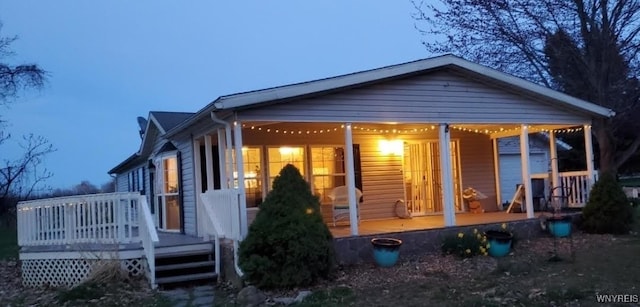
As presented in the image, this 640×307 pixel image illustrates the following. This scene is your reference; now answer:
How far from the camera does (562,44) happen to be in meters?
15.1

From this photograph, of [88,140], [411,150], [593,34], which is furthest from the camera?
[88,140]

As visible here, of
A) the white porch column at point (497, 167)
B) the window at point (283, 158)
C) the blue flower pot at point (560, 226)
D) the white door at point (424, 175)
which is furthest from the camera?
the white porch column at point (497, 167)

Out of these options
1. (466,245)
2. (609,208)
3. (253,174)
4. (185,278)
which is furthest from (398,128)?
(185,278)

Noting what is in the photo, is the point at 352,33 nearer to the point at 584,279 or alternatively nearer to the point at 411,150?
the point at 411,150

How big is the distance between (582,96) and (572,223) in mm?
5642

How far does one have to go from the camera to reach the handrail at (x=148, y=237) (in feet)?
29.2

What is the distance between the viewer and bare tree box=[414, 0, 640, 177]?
1476 centimetres

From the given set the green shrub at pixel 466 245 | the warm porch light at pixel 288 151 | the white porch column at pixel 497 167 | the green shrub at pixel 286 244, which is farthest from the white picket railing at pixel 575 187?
the green shrub at pixel 286 244

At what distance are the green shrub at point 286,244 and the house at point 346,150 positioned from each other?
0.75 metres

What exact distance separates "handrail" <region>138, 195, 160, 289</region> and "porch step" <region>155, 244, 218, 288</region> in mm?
126

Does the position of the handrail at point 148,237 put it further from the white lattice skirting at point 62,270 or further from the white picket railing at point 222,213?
the white picket railing at point 222,213

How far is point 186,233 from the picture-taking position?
12.5 metres

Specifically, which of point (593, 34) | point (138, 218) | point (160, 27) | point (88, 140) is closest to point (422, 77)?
point (138, 218)

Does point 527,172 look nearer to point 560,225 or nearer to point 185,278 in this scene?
point 560,225
